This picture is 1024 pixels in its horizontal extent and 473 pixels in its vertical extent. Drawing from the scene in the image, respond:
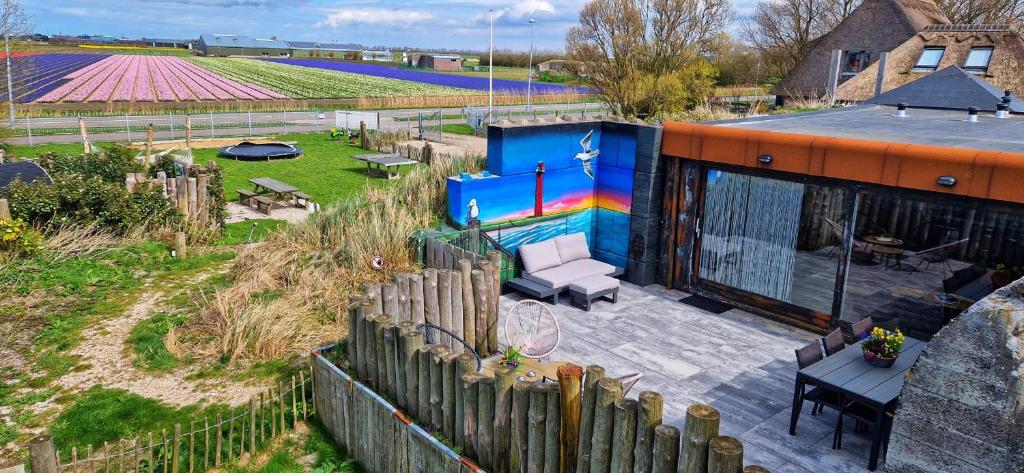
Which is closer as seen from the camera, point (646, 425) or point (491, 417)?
point (646, 425)

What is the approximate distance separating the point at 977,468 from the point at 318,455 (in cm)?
532

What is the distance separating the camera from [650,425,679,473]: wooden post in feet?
14.0

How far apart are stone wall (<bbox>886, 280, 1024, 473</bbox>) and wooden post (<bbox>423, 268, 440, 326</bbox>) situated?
15.5 feet

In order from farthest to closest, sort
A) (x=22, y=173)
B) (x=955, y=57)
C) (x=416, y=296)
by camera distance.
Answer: (x=955, y=57)
(x=22, y=173)
(x=416, y=296)

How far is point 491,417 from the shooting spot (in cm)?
551

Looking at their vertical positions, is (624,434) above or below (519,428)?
above

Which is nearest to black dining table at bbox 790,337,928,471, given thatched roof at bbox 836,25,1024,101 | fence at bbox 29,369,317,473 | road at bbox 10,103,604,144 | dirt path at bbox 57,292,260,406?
fence at bbox 29,369,317,473

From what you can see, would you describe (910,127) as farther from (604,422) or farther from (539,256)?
(604,422)

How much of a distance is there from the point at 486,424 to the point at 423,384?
2.63ft

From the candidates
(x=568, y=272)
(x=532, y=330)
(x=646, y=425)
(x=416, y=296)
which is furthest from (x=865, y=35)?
(x=646, y=425)

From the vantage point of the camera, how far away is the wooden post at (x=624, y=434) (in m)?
4.52

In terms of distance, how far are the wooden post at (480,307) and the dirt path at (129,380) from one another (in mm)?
2566

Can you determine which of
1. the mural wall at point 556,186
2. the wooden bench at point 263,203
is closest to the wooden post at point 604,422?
the mural wall at point 556,186

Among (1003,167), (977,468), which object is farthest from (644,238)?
(977,468)
